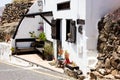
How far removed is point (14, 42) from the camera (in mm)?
26734

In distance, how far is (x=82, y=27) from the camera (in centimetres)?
1612

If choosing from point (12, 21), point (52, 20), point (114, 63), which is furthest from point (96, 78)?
point (12, 21)

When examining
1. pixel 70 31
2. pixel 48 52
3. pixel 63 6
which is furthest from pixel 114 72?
pixel 48 52

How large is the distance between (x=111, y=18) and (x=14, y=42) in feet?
44.1

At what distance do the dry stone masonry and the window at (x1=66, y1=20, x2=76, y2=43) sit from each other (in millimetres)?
2165

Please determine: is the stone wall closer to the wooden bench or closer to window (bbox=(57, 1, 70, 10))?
the wooden bench

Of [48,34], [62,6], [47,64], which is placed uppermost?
[62,6]

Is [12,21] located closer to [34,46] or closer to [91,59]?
[34,46]

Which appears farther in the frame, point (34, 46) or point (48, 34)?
point (34, 46)

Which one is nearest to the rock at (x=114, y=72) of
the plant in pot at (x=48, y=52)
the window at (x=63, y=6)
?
the window at (x=63, y=6)

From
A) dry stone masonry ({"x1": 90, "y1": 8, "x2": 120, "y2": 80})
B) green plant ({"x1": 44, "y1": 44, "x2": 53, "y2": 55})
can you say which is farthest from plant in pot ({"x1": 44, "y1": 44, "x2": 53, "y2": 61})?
dry stone masonry ({"x1": 90, "y1": 8, "x2": 120, "y2": 80})

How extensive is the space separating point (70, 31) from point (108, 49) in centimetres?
416

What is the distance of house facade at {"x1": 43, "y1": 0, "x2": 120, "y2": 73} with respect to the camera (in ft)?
50.9

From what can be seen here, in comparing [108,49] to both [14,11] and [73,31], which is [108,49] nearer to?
[73,31]
